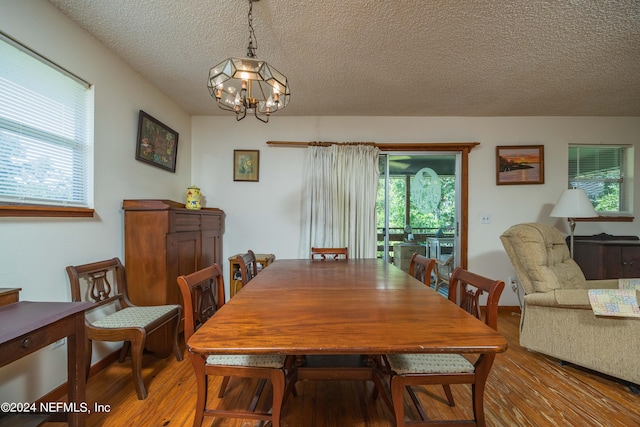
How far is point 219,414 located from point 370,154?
2.87 meters

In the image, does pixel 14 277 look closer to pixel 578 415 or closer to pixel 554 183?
pixel 578 415

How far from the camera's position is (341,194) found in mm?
3236

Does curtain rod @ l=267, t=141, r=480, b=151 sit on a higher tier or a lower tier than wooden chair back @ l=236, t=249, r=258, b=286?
higher

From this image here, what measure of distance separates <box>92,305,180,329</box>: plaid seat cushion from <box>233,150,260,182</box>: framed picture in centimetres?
177

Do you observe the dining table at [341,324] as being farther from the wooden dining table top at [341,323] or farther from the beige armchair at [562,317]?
the beige armchair at [562,317]

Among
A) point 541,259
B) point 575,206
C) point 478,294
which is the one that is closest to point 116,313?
point 478,294

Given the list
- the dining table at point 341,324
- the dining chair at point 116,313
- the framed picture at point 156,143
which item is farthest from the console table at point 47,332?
the framed picture at point 156,143

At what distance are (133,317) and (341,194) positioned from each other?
7.70ft

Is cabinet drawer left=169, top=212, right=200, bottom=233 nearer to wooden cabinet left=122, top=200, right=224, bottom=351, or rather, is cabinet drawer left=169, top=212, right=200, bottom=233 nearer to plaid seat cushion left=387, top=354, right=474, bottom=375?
wooden cabinet left=122, top=200, right=224, bottom=351

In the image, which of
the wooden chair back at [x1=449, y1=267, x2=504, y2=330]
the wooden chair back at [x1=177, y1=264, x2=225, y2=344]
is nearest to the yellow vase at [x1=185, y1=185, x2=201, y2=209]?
the wooden chair back at [x1=177, y1=264, x2=225, y2=344]

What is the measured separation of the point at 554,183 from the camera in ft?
10.6

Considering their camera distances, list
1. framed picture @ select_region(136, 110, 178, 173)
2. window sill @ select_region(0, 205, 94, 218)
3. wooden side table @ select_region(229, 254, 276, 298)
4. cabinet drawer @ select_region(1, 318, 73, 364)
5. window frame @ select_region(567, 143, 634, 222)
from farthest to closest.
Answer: window frame @ select_region(567, 143, 634, 222)
wooden side table @ select_region(229, 254, 276, 298)
framed picture @ select_region(136, 110, 178, 173)
window sill @ select_region(0, 205, 94, 218)
cabinet drawer @ select_region(1, 318, 73, 364)

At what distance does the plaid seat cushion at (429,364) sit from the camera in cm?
113

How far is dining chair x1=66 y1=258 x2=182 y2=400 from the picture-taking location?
161 cm
